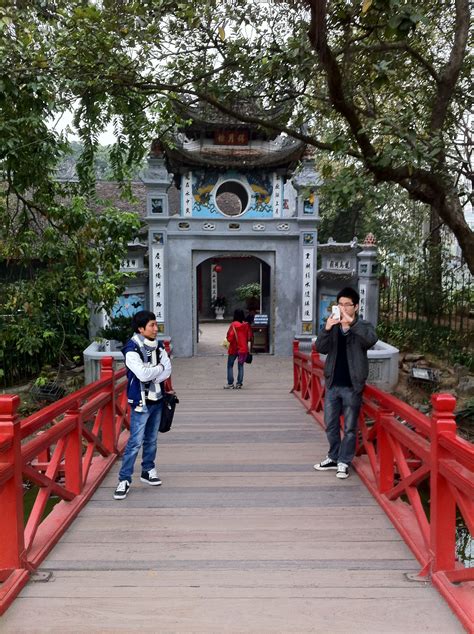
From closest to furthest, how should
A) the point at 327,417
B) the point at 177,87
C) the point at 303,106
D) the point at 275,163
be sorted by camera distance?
the point at 327,417 → the point at 177,87 → the point at 303,106 → the point at 275,163

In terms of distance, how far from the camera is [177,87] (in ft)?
20.2

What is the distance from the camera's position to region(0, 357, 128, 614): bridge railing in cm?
286

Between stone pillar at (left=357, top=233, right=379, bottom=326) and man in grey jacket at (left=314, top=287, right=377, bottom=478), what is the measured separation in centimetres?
871

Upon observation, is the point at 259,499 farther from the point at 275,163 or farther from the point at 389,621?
the point at 275,163

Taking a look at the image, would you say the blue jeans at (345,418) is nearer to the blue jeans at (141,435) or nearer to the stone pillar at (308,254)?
the blue jeans at (141,435)

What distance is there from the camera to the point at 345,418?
15.1ft

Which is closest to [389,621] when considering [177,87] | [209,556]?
[209,556]

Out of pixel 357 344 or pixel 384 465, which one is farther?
pixel 357 344

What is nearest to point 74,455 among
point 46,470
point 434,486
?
point 46,470

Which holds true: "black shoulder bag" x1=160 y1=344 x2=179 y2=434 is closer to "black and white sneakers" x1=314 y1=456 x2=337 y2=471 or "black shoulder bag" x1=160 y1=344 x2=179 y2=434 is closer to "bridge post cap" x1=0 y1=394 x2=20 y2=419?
"black and white sneakers" x1=314 y1=456 x2=337 y2=471

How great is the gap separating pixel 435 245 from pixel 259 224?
4396 mm

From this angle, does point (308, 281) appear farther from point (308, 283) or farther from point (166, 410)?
point (166, 410)

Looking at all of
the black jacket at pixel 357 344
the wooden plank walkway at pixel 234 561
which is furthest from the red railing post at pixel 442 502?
the black jacket at pixel 357 344

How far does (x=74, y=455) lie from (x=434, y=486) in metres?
2.59
